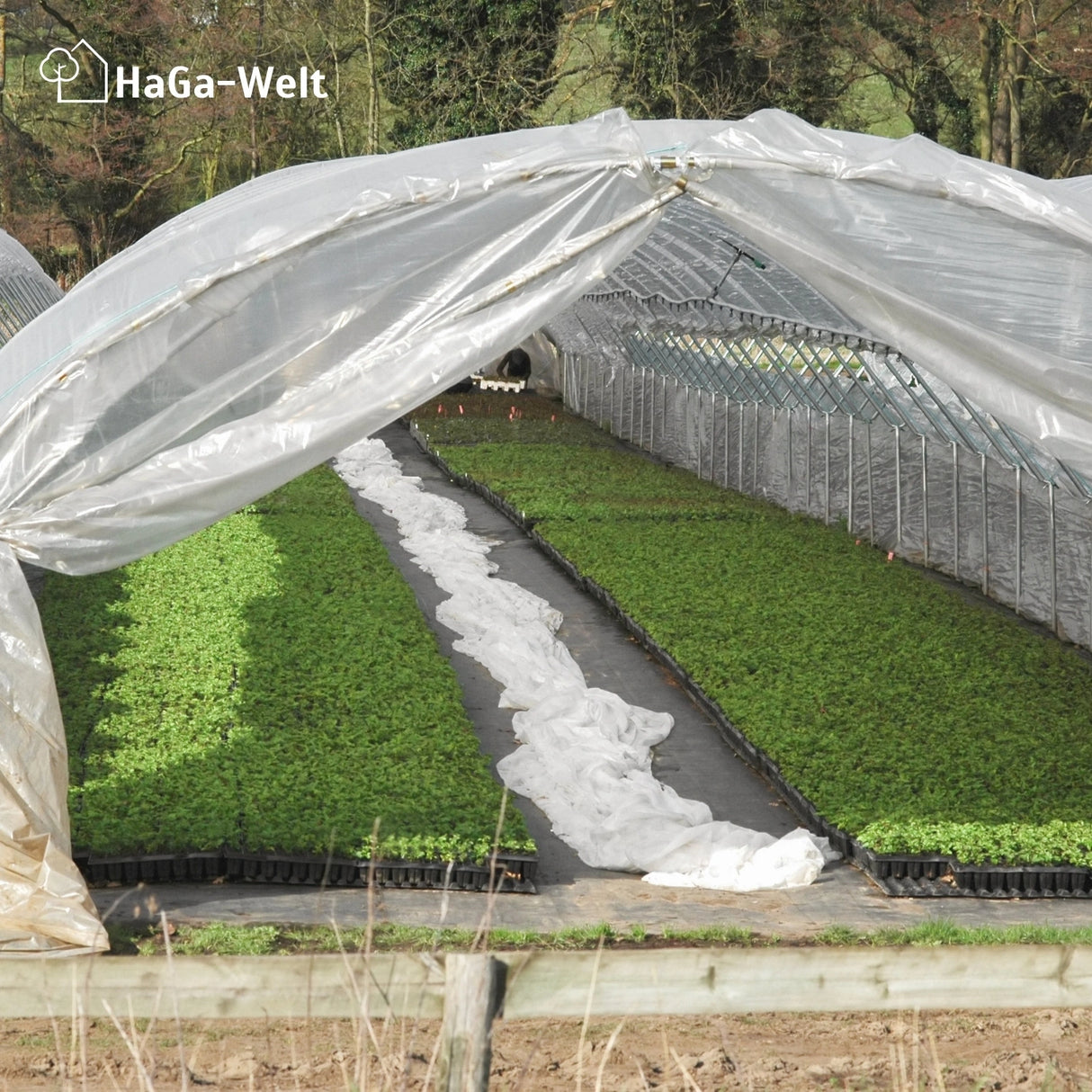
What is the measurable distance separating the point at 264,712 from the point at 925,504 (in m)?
7.57

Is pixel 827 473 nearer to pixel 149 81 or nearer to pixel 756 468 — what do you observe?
pixel 756 468

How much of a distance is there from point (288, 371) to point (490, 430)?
16.0 m

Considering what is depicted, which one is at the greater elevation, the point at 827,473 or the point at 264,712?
the point at 827,473

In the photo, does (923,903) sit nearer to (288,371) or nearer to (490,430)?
(288,371)

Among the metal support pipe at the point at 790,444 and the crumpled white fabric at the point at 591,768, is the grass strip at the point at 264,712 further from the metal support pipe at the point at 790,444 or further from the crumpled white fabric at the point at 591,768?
the metal support pipe at the point at 790,444

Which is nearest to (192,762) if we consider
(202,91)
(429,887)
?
(429,887)

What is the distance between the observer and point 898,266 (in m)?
5.57

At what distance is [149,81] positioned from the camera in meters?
30.7

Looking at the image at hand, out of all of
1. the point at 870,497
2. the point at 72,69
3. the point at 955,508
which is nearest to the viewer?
the point at 955,508

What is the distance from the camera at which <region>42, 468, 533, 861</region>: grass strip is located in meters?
6.33

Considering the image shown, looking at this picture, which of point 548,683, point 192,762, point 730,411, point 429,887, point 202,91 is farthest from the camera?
point 202,91

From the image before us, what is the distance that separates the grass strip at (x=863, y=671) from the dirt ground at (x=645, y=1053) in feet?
5.57

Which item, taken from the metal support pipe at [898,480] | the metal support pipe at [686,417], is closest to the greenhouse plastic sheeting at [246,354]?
the metal support pipe at [898,480]

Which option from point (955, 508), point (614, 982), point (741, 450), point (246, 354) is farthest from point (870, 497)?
point (614, 982)
